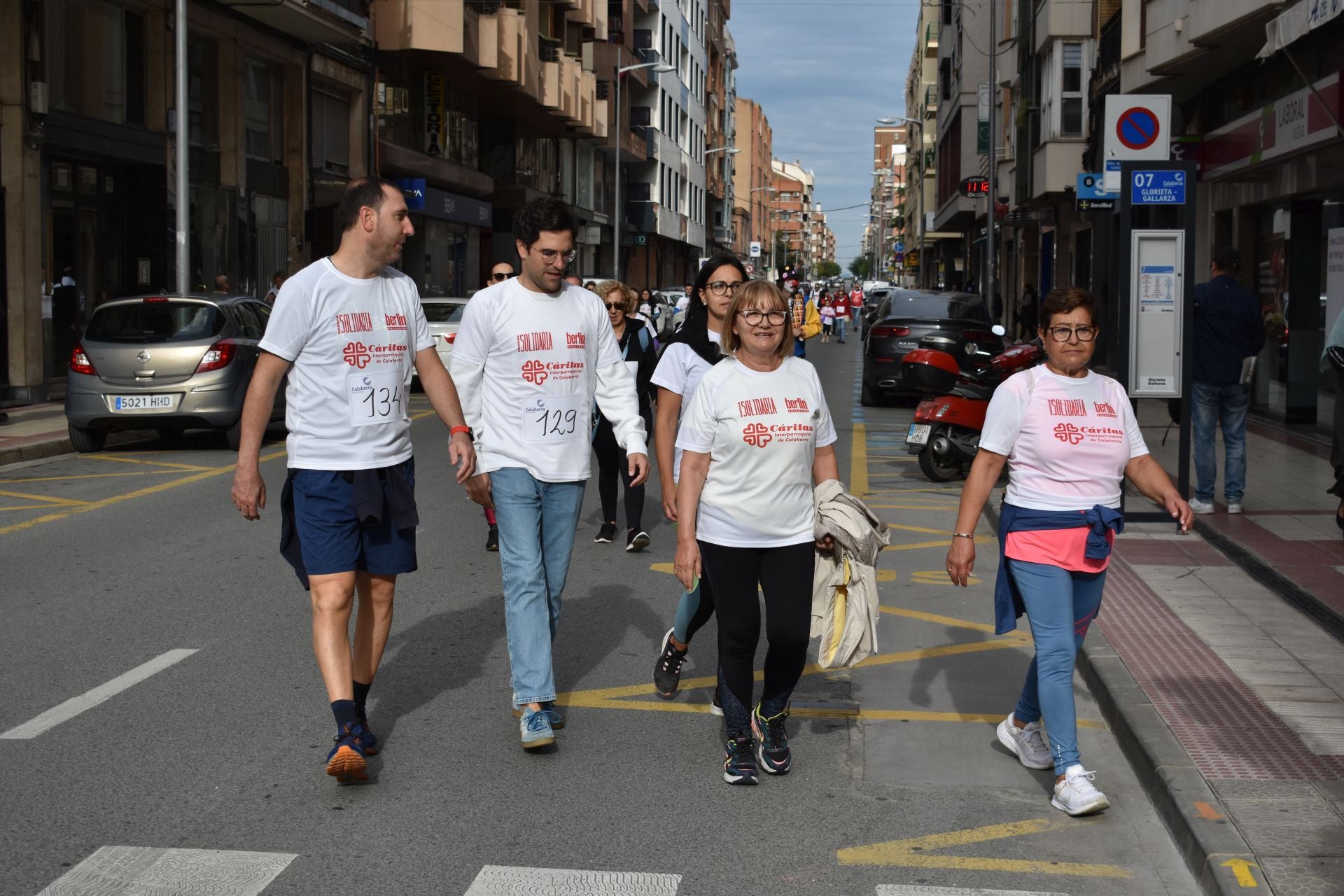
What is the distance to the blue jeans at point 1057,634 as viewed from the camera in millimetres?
5066

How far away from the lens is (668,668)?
6359 millimetres

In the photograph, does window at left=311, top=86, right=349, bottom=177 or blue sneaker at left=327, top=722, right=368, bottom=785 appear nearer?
blue sneaker at left=327, top=722, right=368, bottom=785

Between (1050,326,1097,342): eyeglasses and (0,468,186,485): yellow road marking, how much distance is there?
10.5m

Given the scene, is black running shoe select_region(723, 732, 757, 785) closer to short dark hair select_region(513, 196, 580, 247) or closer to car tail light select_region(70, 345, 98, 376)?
short dark hair select_region(513, 196, 580, 247)

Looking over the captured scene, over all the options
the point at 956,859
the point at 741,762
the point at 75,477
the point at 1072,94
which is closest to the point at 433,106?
the point at 1072,94

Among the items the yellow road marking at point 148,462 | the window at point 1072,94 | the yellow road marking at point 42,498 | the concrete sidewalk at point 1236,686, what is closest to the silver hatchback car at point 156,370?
the yellow road marking at point 148,462

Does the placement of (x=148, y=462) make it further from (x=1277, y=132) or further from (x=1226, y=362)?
(x=1277, y=132)

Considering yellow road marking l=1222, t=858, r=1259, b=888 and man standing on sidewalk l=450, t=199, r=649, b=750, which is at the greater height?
man standing on sidewalk l=450, t=199, r=649, b=750

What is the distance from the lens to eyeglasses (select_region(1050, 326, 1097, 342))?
5211 mm

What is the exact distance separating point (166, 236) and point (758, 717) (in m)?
22.3

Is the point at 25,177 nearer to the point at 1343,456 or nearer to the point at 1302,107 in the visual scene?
the point at 1302,107

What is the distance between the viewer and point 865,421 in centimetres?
A: 2053

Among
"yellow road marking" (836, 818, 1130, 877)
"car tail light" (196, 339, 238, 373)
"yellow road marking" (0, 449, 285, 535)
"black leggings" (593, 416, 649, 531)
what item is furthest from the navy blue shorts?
"car tail light" (196, 339, 238, 373)

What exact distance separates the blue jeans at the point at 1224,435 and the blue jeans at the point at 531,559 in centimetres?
684
